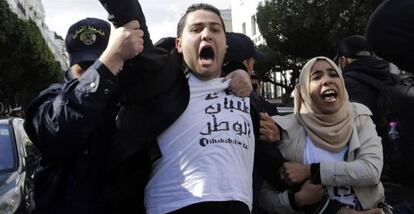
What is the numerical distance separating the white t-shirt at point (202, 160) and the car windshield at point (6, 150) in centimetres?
328

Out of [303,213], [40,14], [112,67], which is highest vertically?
[112,67]

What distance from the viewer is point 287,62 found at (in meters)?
32.2

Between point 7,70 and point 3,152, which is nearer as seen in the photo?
point 3,152

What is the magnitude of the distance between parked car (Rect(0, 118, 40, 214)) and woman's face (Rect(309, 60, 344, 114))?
7.80ft

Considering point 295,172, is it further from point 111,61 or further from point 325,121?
point 111,61

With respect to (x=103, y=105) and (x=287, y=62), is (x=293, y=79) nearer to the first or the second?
(x=287, y=62)

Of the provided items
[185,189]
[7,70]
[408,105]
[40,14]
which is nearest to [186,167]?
[185,189]

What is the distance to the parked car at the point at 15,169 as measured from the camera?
14.6 feet

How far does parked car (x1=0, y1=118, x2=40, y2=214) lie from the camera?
4.46 metres

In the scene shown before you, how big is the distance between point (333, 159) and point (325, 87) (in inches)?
14.8

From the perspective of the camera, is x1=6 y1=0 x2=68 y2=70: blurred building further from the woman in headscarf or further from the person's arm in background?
the person's arm in background

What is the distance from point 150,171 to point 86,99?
1.64 ft

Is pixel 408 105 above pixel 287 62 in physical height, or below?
above

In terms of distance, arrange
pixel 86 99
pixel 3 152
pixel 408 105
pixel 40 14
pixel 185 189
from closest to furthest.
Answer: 1. pixel 86 99
2. pixel 185 189
3. pixel 408 105
4. pixel 3 152
5. pixel 40 14
